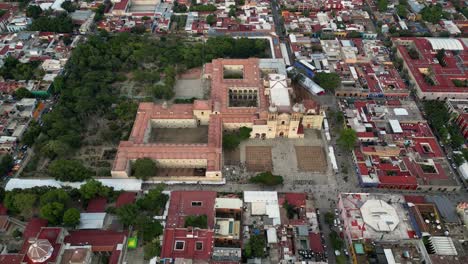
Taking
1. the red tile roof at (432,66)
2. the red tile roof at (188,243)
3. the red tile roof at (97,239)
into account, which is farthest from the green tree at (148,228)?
the red tile roof at (432,66)

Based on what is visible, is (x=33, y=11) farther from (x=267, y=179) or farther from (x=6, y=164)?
(x=267, y=179)

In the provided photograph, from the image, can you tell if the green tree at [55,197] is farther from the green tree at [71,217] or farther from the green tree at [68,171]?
the green tree at [68,171]

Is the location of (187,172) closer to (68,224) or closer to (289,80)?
(68,224)

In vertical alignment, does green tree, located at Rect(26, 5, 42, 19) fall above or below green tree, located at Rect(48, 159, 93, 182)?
above

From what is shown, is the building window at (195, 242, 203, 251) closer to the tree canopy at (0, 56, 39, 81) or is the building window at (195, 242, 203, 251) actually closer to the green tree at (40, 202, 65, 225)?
the green tree at (40, 202, 65, 225)

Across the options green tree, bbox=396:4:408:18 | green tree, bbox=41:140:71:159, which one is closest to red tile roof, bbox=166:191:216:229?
green tree, bbox=41:140:71:159

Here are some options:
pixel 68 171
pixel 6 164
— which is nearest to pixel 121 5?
pixel 6 164

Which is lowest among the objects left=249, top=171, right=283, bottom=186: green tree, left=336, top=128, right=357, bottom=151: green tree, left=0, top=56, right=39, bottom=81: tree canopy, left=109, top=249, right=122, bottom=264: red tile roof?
left=109, top=249, right=122, bottom=264: red tile roof
